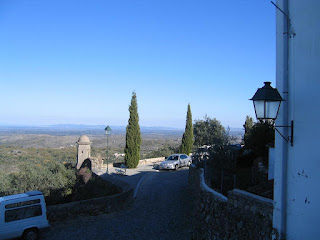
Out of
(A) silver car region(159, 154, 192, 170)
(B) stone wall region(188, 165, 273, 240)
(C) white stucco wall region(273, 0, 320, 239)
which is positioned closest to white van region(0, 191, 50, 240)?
A: (B) stone wall region(188, 165, 273, 240)

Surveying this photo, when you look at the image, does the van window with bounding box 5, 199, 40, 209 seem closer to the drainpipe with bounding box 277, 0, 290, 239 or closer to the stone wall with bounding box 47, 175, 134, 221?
the stone wall with bounding box 47, 175, 134, 221

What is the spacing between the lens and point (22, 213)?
905 centimetres

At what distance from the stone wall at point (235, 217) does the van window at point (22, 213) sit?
5326mm

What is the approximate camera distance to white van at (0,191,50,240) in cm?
866

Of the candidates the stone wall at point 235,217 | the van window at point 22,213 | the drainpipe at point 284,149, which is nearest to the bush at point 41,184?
the van window at point 22,213

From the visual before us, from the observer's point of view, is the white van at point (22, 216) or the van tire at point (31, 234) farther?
the van tire at point (31, 234)

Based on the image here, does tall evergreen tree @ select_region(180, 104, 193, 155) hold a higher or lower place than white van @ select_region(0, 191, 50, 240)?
higher

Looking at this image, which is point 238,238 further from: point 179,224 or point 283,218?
point 179,224

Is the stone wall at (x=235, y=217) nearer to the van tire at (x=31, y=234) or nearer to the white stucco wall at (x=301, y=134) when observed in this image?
the white stucco wall at (x=301, y=134)

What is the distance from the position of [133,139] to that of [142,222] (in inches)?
562

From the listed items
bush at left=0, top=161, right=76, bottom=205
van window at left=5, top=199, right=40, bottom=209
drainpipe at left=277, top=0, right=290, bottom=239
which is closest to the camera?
drainpipe at left=277, top=0, right=290, bottom=239

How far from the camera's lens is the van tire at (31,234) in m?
Answer: 8.82

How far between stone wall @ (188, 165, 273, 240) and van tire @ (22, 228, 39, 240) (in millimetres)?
5172

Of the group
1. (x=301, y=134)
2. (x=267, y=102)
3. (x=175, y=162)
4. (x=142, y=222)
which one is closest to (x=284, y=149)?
(x=301, y=134)
